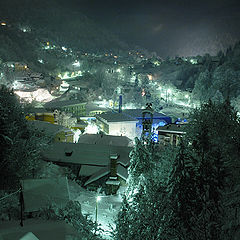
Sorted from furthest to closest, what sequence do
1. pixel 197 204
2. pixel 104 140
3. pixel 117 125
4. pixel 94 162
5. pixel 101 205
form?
pixel 117 125, pixel 104 140, pixel 94 162, pixel 101 205, pixel 197 204

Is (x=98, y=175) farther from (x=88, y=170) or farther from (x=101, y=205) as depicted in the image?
(x=101, y=205)

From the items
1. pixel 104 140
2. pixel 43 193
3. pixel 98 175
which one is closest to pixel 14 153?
pixel 43 193

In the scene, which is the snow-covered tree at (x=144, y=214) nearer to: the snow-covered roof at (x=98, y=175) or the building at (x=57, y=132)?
the snow-covered roof at (x=98, y=175)

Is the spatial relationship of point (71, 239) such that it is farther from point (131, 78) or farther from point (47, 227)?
point (131, 78)

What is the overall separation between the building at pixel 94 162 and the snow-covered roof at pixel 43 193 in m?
3.19

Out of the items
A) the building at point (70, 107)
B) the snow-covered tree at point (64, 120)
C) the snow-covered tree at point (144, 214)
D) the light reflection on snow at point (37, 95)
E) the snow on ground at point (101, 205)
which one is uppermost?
the light reflection on snow at point (37, 95)

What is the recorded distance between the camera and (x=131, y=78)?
70062 mm

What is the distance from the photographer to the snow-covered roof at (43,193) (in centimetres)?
952

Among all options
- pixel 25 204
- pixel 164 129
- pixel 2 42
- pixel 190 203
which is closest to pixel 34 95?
pixel 164 129

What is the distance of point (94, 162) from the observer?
16.0m

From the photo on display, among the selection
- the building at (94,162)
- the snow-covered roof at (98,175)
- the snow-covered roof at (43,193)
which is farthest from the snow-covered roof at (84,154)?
the snow-covered roof at (43,193)

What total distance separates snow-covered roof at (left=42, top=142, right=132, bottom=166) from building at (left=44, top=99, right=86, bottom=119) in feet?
53.3

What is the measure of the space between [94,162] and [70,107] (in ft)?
67.7

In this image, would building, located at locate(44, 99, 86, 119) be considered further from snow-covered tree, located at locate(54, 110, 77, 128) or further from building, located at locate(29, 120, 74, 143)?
building, located at locate(29, 120, 74, 143)
